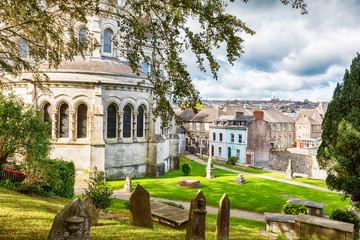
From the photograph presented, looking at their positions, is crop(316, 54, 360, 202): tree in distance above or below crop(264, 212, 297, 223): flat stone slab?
above

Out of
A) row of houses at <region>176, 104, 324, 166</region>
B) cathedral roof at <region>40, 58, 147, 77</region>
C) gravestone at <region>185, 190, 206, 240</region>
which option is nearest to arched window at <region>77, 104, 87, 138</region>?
cathedral roof at <region>40, 58, 147, 77</region>

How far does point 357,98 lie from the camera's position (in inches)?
503

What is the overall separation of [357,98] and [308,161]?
23896 millimetres

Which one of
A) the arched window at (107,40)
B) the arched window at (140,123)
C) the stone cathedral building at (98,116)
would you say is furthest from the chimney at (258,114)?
the arched window at (107,40)

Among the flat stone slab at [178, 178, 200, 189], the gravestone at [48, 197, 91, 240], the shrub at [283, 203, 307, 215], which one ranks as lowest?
the flat stone slab at [178, 178, 200, 189]

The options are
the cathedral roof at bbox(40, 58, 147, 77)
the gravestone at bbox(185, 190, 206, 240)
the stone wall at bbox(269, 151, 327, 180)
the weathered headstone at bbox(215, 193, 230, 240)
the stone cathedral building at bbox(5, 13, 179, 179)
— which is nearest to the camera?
the gravestone at bbox(185, 190, 206, 240)

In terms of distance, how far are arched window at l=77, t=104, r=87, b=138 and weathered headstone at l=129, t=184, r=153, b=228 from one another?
15741mm

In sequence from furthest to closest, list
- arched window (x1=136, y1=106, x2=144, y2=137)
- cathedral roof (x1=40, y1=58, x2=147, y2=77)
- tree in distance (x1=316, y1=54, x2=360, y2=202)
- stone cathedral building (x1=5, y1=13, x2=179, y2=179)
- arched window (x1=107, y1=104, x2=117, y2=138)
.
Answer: arched window (x1=136, y1=106, x2=144, y2=137)
arched window (x1=107, y1=104, x2=117, y2=138)
cathedral roof (x1=40, y1=58, x2=147, y2=77)
stone cathedral building (x1=5, y1=13, x2=179, y2=179)
tree in distance (x1=316, y1=54, x2=360, y2=202)

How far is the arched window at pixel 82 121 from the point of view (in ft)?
74.3

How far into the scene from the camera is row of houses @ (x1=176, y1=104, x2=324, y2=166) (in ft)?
147

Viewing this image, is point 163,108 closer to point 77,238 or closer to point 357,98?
point 77,238

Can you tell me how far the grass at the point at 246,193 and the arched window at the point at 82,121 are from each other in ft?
17.2

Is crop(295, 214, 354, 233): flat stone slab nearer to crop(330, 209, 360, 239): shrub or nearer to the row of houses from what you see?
crop(330, 209, 360, 239): shrub

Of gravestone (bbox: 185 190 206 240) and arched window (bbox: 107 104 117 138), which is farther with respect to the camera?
arched window (bbox: 107 104 117 138)
